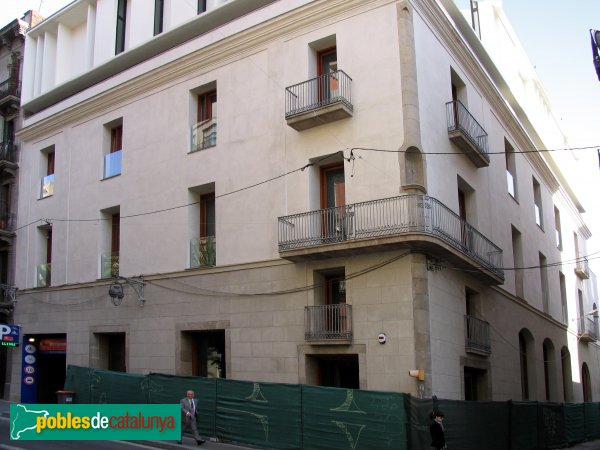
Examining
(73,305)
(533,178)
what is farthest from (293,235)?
(533,178)

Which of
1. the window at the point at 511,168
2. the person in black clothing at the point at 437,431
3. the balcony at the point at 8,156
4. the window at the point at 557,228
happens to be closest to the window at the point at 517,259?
the window at the point at 511,168

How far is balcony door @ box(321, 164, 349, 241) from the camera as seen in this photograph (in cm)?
1801

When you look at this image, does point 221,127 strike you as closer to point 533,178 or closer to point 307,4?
point 307,4

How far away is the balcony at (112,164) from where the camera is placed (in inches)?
976

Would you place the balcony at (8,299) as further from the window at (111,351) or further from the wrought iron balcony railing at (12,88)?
the wrought iron balcony railing at (12,88)

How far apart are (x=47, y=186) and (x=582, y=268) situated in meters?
29.5

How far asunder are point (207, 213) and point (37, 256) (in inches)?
372

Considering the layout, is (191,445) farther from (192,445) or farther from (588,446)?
(588,446)

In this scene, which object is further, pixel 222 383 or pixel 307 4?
pixel 307 4

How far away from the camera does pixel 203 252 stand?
70.7 feet

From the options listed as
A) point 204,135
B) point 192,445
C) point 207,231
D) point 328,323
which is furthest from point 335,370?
point 204,135

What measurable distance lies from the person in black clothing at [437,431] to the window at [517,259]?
13.5m

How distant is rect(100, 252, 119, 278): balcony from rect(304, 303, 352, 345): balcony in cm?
893

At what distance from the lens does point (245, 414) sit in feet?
54.5
